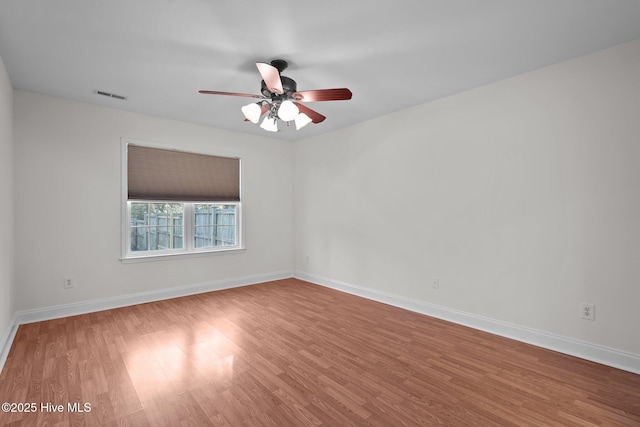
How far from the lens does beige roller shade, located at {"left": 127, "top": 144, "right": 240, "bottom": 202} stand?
4.22 m

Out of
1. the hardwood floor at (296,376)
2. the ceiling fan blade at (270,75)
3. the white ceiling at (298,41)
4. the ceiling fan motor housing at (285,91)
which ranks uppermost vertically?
the white ceiling at (298,41)

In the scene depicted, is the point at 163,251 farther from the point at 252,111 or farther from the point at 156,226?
the point at 252,111

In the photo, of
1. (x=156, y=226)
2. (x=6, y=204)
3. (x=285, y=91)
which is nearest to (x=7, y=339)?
(x=6, y=204)

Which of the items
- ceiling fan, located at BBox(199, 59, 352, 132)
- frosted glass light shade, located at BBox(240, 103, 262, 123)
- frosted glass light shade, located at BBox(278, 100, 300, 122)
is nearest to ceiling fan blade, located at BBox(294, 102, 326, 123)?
ceiling fan, located at BBox(199, 59, 352, 132)

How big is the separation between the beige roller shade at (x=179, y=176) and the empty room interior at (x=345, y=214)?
0.03 m

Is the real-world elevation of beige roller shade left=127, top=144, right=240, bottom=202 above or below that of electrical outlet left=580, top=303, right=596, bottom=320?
above

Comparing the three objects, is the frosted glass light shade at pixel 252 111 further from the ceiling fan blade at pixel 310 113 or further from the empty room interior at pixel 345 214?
the ceiling fan blade at pixel 310 113

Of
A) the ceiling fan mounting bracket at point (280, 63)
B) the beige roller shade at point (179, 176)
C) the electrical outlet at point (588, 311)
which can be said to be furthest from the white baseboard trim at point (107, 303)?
the electrical outlet at point (588, 311)

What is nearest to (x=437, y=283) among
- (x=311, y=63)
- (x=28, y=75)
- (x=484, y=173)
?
(x=484, y=173)

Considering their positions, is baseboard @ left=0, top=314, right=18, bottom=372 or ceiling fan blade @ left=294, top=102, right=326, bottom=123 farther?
ceiling fan blade @ left=294, top=102, right=326, bottom=123

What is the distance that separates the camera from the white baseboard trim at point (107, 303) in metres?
3.10

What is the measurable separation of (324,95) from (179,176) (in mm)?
2958

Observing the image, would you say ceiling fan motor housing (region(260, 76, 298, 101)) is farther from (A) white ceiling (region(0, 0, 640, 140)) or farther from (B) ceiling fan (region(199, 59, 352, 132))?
(A) white ceiling (region(0, 0, 640, 140))

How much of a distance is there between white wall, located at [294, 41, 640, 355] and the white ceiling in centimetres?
35
